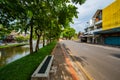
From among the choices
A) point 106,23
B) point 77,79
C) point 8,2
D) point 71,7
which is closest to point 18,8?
point 8,2

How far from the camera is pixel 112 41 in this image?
54.8 m

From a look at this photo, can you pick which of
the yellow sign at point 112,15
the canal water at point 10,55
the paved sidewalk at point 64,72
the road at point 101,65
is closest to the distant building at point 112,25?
the yellow sign at point 112,15

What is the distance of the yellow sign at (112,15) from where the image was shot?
165 ft

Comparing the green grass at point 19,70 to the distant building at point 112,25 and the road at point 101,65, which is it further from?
the distant building at point 112,25

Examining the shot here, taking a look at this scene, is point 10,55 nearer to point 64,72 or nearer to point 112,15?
point 64,72

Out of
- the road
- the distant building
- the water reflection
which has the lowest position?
the water reflection

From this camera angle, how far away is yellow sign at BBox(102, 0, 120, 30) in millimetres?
50444

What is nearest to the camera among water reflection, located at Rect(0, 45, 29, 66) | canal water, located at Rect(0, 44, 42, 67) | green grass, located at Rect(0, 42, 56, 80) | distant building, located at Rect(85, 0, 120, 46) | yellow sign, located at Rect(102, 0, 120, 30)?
green grass, located at Rect(0, 42, 56, 80)

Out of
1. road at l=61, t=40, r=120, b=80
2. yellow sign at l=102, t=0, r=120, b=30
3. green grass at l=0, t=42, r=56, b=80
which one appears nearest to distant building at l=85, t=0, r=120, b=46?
yellow sign at l=102, t=0, r=120, b=30

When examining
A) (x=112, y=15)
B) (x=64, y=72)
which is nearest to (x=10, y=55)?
(x=64, y=72)

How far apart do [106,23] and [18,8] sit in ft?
186

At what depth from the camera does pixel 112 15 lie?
5528 cm

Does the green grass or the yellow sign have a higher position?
the yellow sign

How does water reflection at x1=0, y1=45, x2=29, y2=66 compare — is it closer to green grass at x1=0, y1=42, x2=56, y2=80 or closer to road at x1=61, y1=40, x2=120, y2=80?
green grass at x1=0, y1=42, x2=56, y2=80
